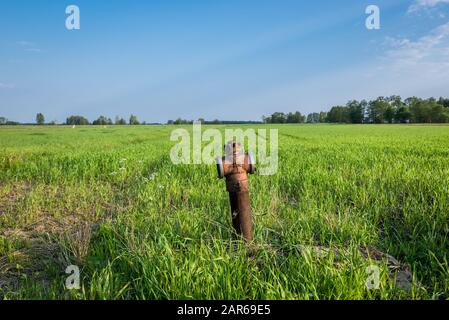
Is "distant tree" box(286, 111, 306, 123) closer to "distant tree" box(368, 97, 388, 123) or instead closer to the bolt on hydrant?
"distant tree" box(368, 97, 388, 123)

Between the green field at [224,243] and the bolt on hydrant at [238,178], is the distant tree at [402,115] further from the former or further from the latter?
the bolt on hydrant at [238,178]

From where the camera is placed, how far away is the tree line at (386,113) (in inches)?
3497

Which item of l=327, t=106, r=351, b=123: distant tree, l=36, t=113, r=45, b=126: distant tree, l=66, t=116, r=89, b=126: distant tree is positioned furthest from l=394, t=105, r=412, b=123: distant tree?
l=36, t=113, r=45, b=126: distant tree

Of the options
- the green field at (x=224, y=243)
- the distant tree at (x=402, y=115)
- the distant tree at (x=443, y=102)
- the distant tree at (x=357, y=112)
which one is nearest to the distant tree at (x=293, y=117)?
the distant tree at (x=357, y=112)

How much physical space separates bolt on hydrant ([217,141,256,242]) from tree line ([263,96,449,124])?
10353 cm

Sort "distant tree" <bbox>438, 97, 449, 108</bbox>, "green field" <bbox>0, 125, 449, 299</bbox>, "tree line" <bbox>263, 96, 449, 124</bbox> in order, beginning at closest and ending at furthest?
1. "green field" <bbox>0, 125, 449, 299</bbox>
2. "tree line" <bbox>263, 96, 449, 124</bbox>
3. "distant tree" <bbox>438, 97, 449, 108</bbox>

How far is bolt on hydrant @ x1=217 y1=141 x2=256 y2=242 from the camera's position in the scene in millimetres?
2508

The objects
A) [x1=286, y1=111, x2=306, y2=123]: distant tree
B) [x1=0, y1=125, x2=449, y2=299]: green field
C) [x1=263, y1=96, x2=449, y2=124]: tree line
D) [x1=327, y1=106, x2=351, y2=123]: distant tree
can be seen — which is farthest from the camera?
[x1=286, y1=111, x2=306, y2=123]: distant tree

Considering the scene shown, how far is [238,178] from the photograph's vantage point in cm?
255

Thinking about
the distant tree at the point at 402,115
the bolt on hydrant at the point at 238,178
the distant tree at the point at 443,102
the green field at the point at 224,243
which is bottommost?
the green field at the point at 224,243

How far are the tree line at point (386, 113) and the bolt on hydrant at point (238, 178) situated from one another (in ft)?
340

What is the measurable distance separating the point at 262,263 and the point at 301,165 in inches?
202

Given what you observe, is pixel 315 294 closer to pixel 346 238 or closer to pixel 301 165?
pixel 346 238
